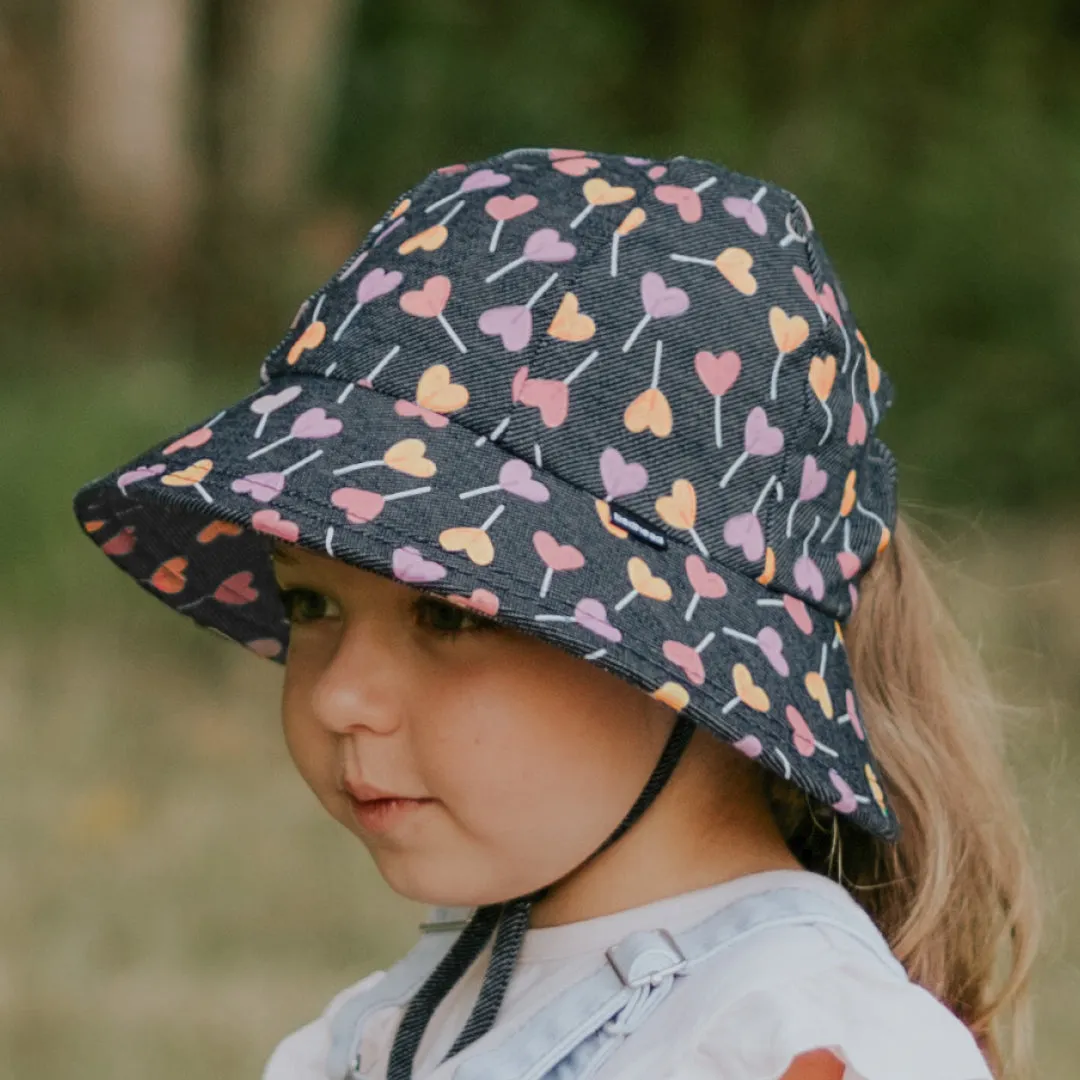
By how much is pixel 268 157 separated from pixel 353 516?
2.70 meters

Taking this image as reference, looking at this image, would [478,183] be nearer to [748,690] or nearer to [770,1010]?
[748,690]

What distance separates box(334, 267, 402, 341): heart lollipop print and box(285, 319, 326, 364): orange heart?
0.06ft

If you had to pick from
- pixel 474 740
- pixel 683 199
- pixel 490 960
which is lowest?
pixel 490 960

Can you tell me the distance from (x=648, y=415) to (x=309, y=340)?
256mm

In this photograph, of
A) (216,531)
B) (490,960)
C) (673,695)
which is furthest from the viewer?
(216,531)

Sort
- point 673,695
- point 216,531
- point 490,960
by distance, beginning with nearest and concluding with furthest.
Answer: point 673,695 < point 490,960 < point 216,531

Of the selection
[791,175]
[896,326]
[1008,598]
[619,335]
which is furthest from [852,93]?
[619,335]

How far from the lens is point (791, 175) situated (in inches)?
133

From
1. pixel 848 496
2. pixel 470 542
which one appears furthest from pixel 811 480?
pixel 470 542

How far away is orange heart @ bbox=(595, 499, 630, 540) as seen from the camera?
968 mm

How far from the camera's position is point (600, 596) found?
3.06ft

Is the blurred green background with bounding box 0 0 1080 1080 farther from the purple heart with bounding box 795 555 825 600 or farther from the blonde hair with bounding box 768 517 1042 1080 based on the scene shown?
the purple heart with bounding box 795 555 825 600

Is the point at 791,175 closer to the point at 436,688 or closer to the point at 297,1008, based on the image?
the point at 297,1008

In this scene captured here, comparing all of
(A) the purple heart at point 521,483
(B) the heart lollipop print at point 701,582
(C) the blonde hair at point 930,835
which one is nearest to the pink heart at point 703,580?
(B) the heart lollipop print at point 701,582
